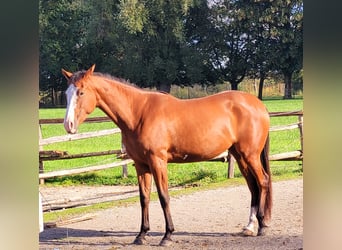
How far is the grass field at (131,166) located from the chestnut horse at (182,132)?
0.27 ft

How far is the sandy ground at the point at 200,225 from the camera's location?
230cm

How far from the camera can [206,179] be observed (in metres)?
2.57

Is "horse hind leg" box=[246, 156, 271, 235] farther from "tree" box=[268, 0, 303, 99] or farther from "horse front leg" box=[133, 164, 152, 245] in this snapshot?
"horse front leg" box=[133, 164, 152, 245]

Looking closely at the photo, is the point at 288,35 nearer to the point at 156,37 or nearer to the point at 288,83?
the point at 288,83

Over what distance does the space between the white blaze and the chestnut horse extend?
0.12 metres

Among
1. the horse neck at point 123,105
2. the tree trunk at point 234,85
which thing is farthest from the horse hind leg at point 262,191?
the horse neck at point 123,105
